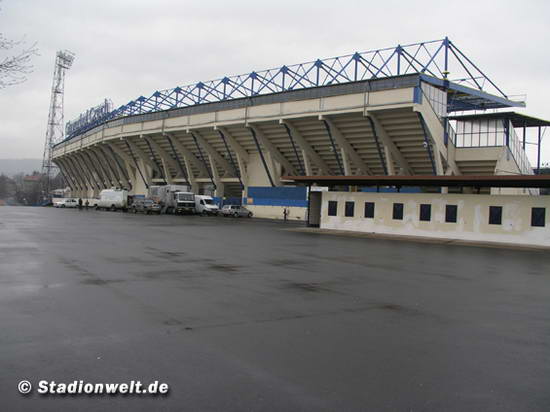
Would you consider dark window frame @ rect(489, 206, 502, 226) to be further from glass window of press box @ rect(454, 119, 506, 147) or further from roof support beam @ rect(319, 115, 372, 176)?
roof support beam @ rect(319, 115, 372, 176)

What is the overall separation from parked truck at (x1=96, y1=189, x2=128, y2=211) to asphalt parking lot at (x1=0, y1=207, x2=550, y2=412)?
42948 mm

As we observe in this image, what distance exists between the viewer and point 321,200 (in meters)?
35.1

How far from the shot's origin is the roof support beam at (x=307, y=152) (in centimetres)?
4425

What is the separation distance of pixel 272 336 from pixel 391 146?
118ft

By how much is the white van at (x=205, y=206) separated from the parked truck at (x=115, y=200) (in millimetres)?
8688

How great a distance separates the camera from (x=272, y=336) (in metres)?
6.38

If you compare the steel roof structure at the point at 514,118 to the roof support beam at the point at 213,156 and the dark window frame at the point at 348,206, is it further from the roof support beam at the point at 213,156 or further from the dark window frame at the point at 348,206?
the roof support beam at the point at 213,156

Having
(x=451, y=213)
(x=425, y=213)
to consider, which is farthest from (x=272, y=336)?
(x=425, y=213)

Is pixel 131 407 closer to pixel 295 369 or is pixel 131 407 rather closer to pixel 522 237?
pixel 295 369

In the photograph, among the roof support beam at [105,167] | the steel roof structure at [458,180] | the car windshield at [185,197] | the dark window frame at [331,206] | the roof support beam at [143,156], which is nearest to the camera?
the steel roof structure at [458,180]

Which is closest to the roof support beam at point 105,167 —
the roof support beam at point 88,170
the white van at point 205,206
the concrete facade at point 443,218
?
the roof support beam at point 88,170

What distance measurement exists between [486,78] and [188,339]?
39.9 meters

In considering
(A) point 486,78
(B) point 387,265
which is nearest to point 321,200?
(A) point 486,78

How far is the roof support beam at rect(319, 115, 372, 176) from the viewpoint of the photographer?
41.4 metres
